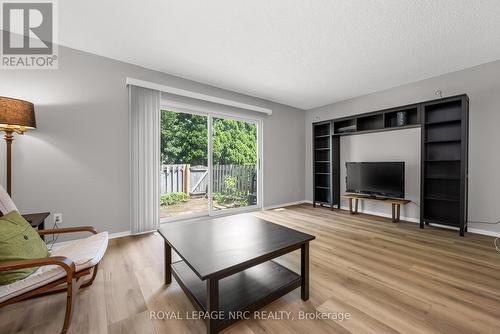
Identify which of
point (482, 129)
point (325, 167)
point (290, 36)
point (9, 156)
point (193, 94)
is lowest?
point (325, 167)

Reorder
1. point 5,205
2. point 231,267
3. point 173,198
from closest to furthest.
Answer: point 231,267
point 5,205
point 173,198

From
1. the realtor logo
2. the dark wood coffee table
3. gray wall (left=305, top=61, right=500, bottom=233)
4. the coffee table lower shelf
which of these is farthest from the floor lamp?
gray wall (left=305, top=61, right=500, bottom=233)

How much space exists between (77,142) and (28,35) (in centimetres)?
128

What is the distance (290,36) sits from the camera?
2.34 meters

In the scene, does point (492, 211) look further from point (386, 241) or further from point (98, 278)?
point (98, 278)

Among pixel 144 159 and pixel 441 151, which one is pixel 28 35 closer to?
pixel 144 159

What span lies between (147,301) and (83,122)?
2.34 metres

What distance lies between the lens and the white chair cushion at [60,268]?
1190 mm

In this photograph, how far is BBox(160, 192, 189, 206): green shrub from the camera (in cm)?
348

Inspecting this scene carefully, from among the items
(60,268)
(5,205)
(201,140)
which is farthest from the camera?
(201,140)

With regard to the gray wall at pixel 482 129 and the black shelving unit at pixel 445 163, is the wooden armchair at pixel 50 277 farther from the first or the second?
the gray wall at pixel 482 129

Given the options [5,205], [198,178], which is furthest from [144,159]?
[5,205]

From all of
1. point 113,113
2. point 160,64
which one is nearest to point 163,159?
point 113,113

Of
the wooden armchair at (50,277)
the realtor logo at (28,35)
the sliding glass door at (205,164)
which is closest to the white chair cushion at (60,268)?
the wooden armchair at (50,277)
